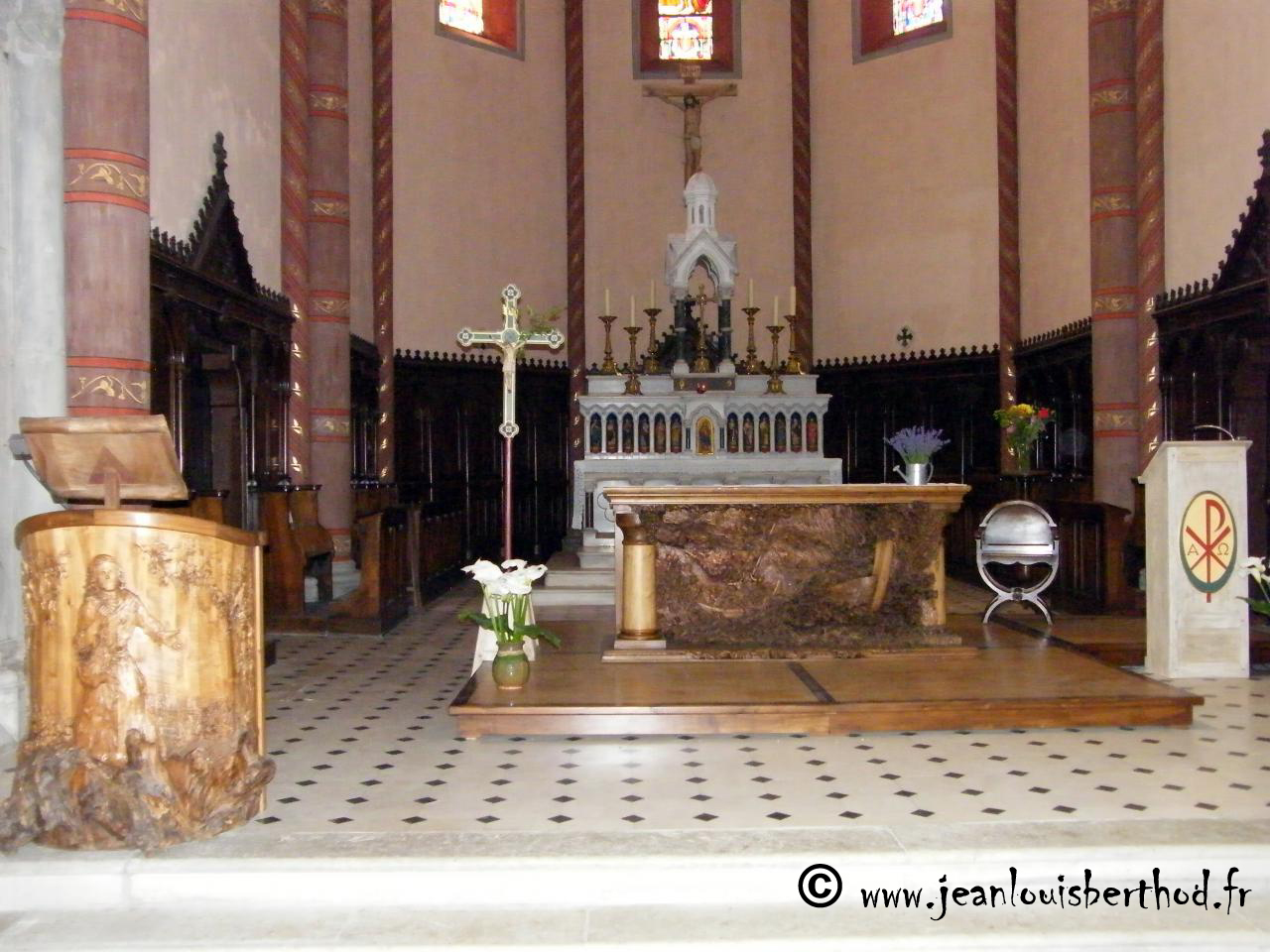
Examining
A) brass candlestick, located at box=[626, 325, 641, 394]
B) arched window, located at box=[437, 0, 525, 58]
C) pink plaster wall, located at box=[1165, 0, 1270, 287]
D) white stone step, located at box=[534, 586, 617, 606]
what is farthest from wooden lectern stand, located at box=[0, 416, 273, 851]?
arched window, located at box=[437, 0, 525, 58]

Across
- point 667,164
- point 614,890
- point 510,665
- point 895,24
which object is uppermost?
point 895,24

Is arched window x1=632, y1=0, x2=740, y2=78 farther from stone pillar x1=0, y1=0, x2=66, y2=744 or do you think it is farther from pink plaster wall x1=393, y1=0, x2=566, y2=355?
stone pillar x1=0, y1=0, x2=66, y2=744

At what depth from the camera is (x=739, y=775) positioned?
19.0ft

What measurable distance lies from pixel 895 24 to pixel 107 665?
573 inches

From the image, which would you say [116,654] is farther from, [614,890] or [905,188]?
[905,188]

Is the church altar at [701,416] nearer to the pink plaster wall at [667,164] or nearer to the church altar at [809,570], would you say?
the pink plaster wall at [667,164]

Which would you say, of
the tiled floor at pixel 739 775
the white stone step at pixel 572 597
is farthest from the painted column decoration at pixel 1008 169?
the tiled floor at pixel 739 775

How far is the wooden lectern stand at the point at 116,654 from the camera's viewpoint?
458 centimetres

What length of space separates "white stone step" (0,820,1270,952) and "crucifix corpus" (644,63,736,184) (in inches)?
510

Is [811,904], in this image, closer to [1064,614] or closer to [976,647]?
[976,647]

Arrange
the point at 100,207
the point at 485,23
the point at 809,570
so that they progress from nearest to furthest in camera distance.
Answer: the point at 100,207 < the point at 809,570 < the point at 485,23

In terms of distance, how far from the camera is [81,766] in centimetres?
457

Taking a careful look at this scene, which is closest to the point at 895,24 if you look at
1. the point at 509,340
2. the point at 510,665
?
the point at 509,340

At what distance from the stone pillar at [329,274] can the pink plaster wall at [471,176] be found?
210 cm
